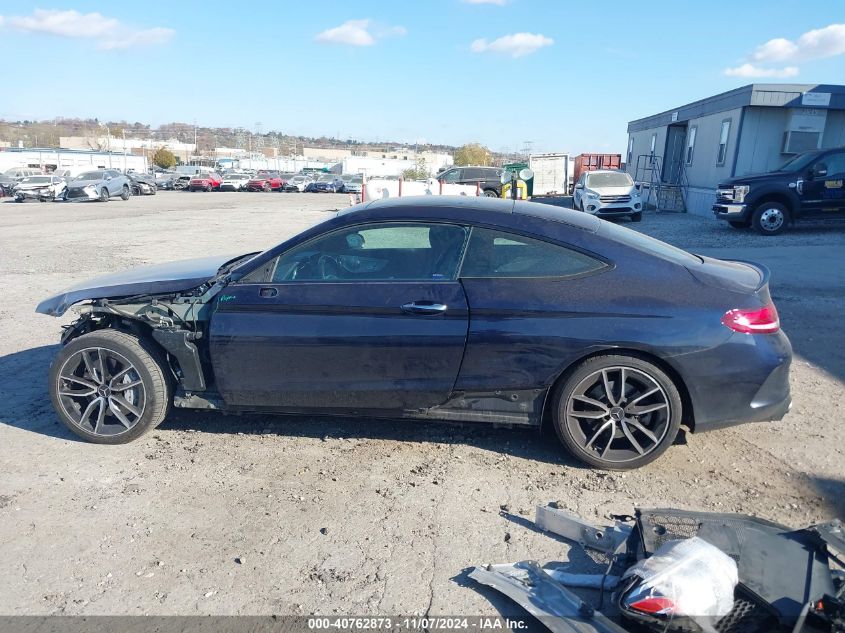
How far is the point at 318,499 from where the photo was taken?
3.54 metres

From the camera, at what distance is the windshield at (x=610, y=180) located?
66.9ft

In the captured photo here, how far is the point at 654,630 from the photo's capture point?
2.31 metres

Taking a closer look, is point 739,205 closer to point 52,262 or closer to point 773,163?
point 773,163

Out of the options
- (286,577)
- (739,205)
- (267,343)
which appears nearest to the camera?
(286,577)

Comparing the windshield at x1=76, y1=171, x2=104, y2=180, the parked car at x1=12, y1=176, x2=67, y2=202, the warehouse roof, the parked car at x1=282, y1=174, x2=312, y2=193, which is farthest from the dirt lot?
the parked car at x1=282, y1=174, x2=312, y2=193

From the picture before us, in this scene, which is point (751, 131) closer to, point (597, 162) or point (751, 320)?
point (751, 320)

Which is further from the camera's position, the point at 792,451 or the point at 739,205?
the point at 739,205

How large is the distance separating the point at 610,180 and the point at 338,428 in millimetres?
18246

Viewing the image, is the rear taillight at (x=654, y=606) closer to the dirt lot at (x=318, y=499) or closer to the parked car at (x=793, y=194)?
the dirt lot at (x=318, y=499)

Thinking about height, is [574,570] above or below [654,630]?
below

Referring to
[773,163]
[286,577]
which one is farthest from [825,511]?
[773,163]

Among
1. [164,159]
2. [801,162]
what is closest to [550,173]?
[801,162]

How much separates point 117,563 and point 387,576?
4.29 ft

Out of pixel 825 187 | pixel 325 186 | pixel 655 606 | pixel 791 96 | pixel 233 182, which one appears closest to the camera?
pixel 655 606
